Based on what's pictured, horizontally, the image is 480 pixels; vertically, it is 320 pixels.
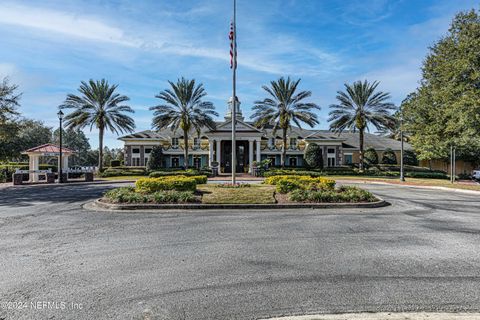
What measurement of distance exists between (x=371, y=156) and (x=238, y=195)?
1649 inches

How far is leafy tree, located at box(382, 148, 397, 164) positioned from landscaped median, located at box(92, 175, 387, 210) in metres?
40.0

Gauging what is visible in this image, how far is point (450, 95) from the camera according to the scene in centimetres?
2503

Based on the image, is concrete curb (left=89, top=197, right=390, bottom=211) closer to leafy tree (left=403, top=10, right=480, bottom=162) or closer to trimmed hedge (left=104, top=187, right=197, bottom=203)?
trimmed hedge (left=104, top=187, right=197, bottom=203)

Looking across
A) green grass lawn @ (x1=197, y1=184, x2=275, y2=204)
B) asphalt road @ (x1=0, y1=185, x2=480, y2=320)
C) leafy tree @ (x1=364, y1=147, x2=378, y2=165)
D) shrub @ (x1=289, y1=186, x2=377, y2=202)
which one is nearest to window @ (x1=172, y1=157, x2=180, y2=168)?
leafy tree @ (x1=364, y1=147, x2=378, y2=165)

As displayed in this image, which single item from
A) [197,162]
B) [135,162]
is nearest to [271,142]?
[197,162]

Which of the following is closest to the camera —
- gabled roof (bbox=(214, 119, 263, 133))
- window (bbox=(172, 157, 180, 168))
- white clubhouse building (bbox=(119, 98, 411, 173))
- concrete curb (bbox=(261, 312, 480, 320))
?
concrete curb (bbox=(261, 312, 480, 320))

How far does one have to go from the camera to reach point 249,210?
11.9 m

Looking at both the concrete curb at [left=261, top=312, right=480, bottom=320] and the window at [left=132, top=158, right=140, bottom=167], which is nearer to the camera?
the concrete curb at [left=261, top=312, right=480, bottom=320]

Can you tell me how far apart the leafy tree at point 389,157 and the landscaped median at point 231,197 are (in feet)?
131

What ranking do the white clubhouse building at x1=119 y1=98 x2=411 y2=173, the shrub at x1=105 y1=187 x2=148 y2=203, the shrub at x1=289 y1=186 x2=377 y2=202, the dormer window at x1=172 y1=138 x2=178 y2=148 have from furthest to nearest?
the dormer window at x1=172 y1=138 x2=178 y2=148 → the white clubhouse building at x1=119 y1=98 x2=411 y2=173 → the shrub at x1=289 y1=186 x2=377 y2=202 → the shrub at x1=105 y1=187 x2=148 y2=203

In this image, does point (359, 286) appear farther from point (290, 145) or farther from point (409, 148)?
point (409, 148)

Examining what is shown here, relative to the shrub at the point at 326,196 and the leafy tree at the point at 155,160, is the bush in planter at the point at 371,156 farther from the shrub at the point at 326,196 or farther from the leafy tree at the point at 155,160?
the shrub at the point at 326,196

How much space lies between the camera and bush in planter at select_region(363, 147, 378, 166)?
49438 millimetres

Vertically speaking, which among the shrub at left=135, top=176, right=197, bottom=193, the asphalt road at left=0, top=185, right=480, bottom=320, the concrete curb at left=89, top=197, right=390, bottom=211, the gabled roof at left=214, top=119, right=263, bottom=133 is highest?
the gabled roof at left=214, top=119, right=263, bottom=133
